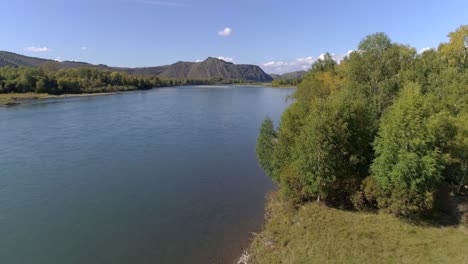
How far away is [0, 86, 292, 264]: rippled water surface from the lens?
1984 cm

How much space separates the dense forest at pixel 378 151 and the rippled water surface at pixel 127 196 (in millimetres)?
5453

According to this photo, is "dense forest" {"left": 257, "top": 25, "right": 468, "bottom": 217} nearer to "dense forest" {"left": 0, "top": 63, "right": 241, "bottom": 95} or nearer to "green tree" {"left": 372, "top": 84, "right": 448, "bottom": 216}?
"green tree" {"left": 372, "top": 84, "right": 448, "bottom": 216}

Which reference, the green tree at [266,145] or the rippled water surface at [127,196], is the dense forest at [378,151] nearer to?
the green tree at [266,145]

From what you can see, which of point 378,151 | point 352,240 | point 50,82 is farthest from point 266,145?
point 50,82

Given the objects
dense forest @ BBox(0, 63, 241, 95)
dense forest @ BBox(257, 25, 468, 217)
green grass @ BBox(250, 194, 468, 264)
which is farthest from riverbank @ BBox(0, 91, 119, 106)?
green grass @ BBox(250, 194, 468, 264)

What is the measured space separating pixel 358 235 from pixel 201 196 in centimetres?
1459

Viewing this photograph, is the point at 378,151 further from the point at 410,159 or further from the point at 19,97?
the point at 19,97

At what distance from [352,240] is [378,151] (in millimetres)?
6789

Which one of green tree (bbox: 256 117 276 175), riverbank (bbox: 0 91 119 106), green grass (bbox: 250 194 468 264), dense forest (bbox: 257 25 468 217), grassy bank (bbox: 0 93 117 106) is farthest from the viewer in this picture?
grassy bank (bbox: 0 93 117 106)

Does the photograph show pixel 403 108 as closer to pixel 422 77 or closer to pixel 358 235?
pixel 358 235

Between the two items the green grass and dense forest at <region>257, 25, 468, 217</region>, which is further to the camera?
dense forest at <region>257, 25, 468, 217</region>

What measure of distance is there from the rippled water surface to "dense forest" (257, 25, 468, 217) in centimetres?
545

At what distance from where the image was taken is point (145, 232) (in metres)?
21.7

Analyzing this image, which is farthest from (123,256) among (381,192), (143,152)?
(143,152)
